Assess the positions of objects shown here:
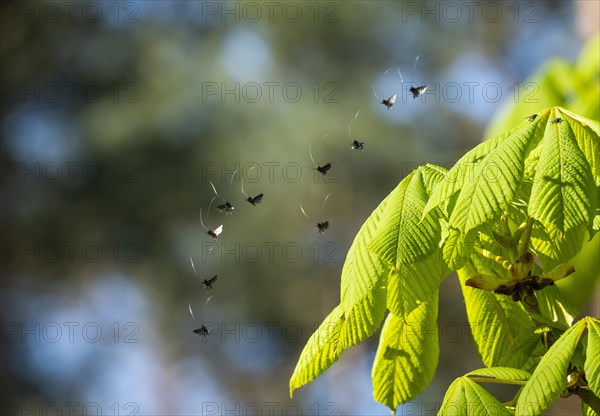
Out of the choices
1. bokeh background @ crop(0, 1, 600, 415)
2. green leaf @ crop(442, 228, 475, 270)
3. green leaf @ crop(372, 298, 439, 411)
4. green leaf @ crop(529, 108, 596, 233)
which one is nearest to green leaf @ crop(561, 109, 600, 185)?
green leaf @ crop(529, 108, 596, 233)

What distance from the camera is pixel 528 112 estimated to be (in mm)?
1917

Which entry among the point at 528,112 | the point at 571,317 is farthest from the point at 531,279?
the point at 528,112

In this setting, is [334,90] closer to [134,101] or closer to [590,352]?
[134,101]

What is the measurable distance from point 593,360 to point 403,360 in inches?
19.3

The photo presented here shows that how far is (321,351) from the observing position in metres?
1.39

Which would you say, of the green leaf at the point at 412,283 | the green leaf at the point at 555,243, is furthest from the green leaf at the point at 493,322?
the green leaf at the point at 412,283

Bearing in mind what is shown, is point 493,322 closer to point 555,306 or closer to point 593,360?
point 555,306

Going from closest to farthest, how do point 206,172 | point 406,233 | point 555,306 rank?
point 406,233, point 555,306, point 206,172

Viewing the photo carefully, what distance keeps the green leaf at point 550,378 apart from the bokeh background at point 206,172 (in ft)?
24.4

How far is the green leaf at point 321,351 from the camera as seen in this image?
136 centimetres

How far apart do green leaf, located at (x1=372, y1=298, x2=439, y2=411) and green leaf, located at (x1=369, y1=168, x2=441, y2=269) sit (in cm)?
32

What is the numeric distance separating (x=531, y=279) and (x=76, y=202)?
9034 mm

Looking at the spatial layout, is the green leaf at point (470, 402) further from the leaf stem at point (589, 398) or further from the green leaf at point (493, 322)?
the green leaf at point (493, 322)

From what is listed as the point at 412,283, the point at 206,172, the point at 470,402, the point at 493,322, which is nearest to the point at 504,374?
the point at 470,402
